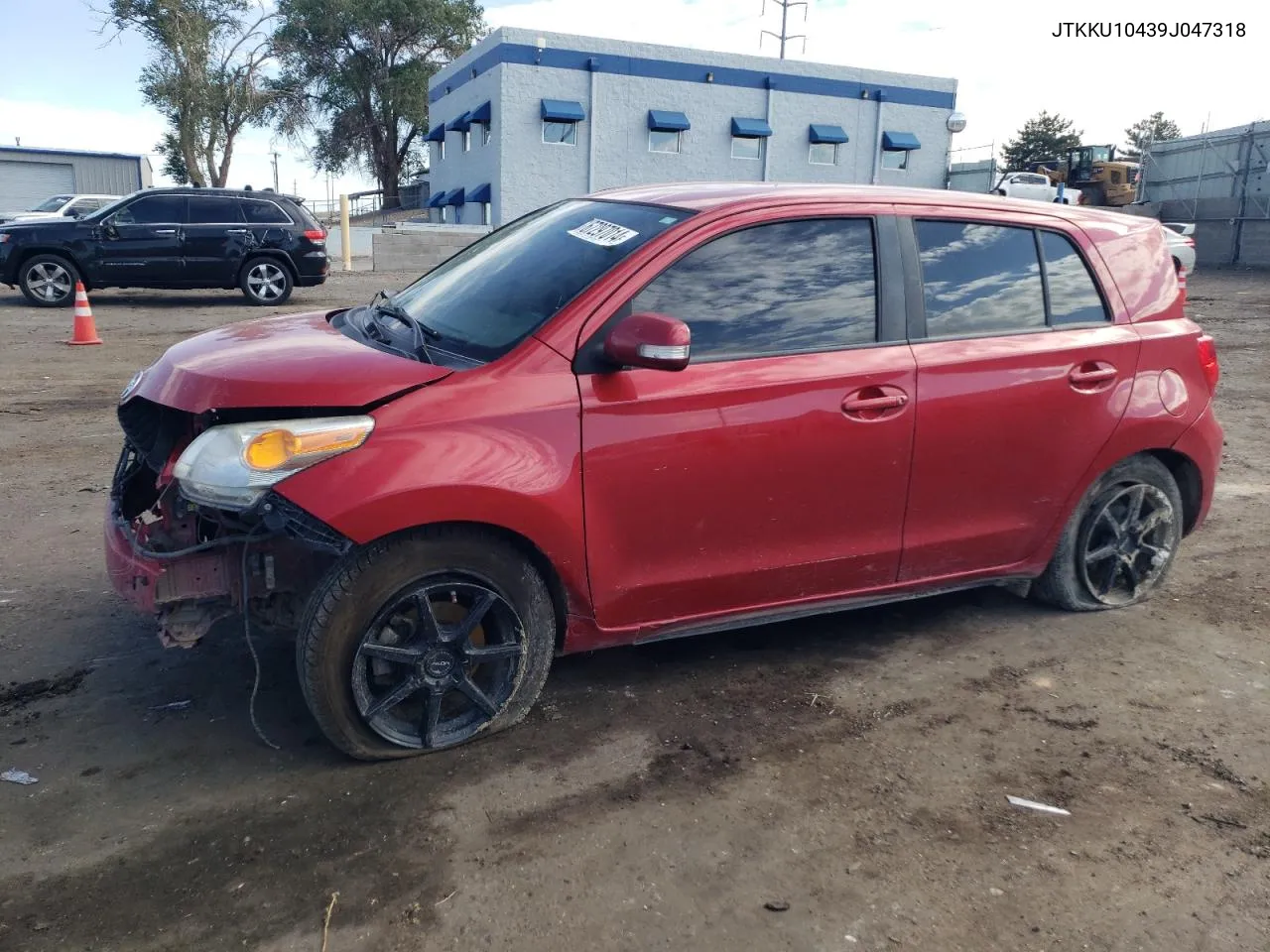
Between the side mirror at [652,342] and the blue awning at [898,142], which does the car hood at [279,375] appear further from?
the blue awning at [898,142]

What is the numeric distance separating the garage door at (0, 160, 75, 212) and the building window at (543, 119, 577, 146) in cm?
2154

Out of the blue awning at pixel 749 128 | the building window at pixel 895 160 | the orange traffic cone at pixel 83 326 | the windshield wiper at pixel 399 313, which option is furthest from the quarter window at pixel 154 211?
the building window at pixel 895 160

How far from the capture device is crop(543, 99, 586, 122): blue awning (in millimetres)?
34469

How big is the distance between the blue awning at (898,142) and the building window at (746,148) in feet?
16.5

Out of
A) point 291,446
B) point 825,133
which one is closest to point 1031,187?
point 825,133

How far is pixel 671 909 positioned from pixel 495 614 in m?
1.09

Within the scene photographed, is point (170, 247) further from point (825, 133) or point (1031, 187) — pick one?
point (1031, 187)

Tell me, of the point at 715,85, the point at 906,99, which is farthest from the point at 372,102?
the point at 906,99

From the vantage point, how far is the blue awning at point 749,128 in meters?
37.1

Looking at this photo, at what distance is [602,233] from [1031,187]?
35869 millimetres

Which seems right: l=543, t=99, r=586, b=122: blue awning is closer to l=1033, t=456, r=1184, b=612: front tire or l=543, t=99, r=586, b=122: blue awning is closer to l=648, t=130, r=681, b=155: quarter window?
l=648, t=130, r=681, b=155: quarter window

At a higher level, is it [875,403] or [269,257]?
[269,257]

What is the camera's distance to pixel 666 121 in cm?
3591

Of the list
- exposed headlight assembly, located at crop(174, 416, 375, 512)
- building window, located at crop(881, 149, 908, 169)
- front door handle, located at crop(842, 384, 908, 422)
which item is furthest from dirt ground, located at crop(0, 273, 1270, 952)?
building window, located at crop(881, 149, 908, 169)
